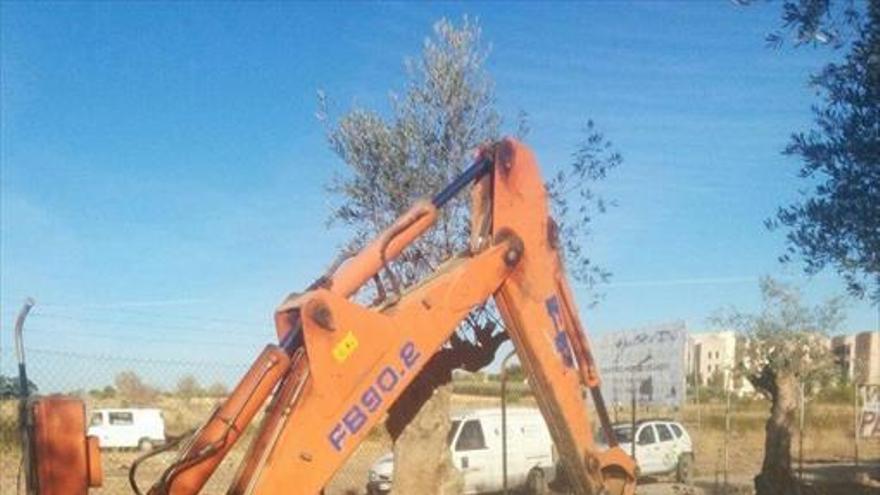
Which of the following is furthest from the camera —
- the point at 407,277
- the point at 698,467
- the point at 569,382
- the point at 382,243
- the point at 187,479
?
the point at 698,467

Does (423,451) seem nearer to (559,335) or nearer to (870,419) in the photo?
(559,335)

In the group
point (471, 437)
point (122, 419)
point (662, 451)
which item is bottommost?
point (122, 419)

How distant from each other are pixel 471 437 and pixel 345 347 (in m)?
16.8

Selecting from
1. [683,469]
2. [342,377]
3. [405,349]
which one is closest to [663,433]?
[683,469]

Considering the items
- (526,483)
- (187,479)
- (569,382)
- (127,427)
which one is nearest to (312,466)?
(187,479)

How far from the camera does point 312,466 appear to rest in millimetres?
6312

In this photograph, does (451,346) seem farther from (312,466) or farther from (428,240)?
(428,240)

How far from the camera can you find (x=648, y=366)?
2652 cm

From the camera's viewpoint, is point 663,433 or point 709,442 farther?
point 709,442

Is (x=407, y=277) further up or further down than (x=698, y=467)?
further up

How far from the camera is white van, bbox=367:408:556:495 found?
22.3 meters

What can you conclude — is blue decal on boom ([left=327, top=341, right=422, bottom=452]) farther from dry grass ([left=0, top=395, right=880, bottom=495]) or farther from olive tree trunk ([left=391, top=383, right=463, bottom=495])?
dry grass ([left=0, top=395, right=880, bottom=495])

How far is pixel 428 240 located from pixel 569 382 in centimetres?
606

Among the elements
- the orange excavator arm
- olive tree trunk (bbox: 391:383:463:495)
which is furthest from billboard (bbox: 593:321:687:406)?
the orange excavator arm
